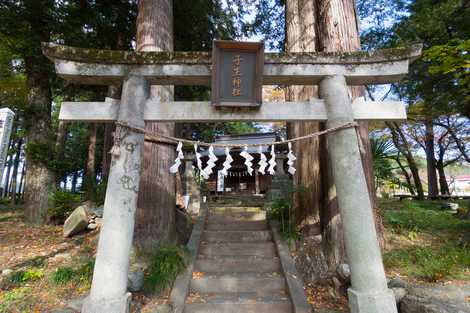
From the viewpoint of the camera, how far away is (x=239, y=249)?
5871 mm

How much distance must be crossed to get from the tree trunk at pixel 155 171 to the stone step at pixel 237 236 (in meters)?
1.01

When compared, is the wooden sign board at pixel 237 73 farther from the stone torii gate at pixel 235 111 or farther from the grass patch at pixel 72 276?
the grass patch at pixel 72 276

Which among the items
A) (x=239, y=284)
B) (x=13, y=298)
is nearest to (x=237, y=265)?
(x=239, y=284)

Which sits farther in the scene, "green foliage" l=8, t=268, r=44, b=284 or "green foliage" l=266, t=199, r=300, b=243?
"green foliage" l=266, t=199, r=300, b=243

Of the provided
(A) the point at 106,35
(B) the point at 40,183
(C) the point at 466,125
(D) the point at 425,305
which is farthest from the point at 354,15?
(C) the point at 466,125

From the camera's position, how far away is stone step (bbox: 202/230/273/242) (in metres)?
6.35

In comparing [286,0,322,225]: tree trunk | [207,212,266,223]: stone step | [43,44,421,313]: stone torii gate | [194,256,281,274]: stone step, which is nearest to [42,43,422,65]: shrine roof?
[43,44,421,313]: stone torii gate

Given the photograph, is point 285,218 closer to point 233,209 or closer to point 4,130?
point 233,209

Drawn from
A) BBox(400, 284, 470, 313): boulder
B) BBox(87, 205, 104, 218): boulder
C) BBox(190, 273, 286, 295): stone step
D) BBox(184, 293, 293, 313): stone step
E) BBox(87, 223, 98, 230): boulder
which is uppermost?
BBox(87, 205, 104, 218): boulder

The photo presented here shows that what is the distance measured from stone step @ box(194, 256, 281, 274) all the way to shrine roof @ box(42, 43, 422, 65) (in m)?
3.71

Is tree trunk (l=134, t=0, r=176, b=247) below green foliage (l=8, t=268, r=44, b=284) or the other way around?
the other way around

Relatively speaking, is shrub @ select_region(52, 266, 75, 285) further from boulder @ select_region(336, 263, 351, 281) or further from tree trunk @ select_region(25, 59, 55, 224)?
boulder @ select_region(336, 263, 351, 281)

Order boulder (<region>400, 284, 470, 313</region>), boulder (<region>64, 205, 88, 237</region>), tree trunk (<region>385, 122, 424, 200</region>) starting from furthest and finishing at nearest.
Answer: tree trunk (<region>385, 122, 424, 200</region>)
boulder (<region>64, 205, 88, 237</region>)
boulder (<region>400, 284, 470, 313</region>)

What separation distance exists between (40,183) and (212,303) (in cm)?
656
